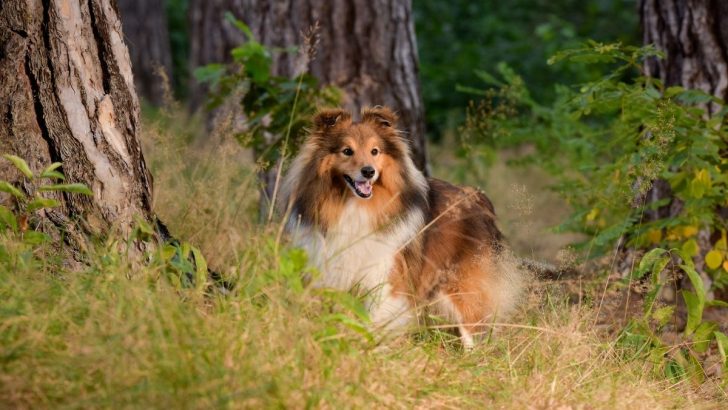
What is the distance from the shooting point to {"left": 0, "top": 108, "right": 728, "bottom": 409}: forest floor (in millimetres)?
Result: 2885

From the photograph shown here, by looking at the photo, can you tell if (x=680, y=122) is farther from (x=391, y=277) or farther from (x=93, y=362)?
(x=93, y=362)

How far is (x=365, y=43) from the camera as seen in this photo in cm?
641

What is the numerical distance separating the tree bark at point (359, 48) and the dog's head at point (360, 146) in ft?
4.47

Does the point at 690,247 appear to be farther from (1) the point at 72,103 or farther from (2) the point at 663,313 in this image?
(1) the point at 72,103

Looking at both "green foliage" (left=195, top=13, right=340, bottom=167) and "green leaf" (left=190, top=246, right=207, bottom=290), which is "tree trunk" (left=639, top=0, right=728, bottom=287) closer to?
"green foliage" (left=195, top=13, right=340, bottom=167)

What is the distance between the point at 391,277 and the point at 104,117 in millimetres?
1552

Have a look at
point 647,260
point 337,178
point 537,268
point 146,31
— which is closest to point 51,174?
point 337,178

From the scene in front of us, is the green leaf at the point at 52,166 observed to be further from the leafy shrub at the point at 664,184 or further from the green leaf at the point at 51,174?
the leafy shrub at the point at 664,184

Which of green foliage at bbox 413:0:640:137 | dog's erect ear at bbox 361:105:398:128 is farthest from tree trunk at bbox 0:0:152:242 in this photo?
green foliage at bbox 413:0:640:137

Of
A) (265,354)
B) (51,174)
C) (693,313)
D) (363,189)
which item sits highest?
(51,174)

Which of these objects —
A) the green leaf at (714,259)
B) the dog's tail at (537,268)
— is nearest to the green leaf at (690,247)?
the green leaf at (714,259)

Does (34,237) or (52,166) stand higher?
(52,166)

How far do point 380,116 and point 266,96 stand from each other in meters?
1.13

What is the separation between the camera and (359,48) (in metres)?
6.40
